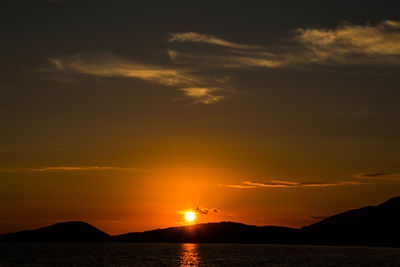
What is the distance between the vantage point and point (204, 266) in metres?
159

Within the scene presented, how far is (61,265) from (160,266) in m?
32.3

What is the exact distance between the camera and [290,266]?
159 metres

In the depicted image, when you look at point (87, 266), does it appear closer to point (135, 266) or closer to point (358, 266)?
point (135, 266)

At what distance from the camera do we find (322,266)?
162 metres

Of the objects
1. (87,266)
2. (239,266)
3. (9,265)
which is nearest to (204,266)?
(239,266)

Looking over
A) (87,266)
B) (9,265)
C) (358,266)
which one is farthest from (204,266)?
(9,265)

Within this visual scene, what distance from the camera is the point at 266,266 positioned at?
159125 millimetres

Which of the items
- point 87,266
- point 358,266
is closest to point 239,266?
point 358,266

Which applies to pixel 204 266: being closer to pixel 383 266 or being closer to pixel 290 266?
pixel 290 266

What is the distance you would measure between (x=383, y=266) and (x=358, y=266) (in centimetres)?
752

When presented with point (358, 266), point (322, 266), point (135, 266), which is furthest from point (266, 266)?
point (135, 266)

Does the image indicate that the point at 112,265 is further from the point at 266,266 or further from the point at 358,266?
the point at 358,266

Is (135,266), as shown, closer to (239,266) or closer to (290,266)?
(239,266)

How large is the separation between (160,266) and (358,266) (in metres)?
62.8
